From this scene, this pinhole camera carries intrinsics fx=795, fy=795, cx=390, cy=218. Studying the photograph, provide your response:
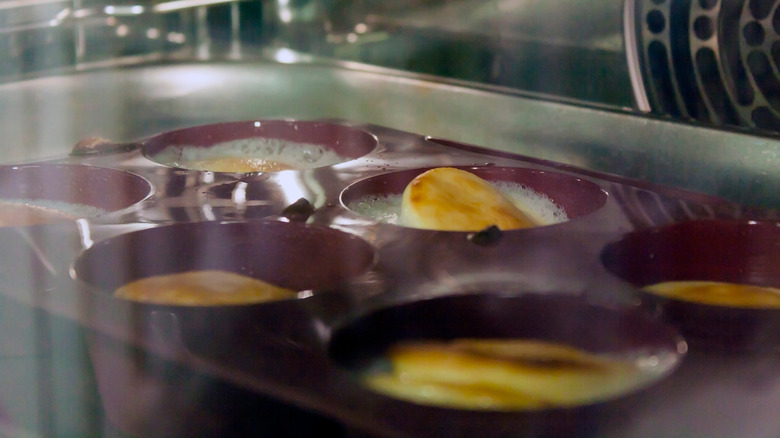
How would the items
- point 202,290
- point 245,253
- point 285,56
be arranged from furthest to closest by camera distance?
1. point 285,56
2. point 245,253
3. point 202,290

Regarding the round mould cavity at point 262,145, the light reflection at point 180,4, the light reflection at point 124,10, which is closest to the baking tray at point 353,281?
the round mould cavity at point 262,145

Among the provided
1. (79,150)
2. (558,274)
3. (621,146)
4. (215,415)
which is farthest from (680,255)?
(79,150)

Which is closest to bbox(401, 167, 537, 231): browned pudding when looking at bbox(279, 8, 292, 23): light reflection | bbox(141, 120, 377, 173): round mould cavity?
bbox(141, 120, 377, 173): round mould cavity

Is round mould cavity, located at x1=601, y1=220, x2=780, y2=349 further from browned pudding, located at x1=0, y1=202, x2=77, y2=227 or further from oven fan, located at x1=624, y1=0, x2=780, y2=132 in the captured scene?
browned pudding, located at x1=0, y1=202, x2=77, y2=227

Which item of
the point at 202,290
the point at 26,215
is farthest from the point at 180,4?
the point at 202,290

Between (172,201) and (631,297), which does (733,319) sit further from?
(172,201)

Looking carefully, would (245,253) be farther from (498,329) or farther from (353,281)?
(498,329)
